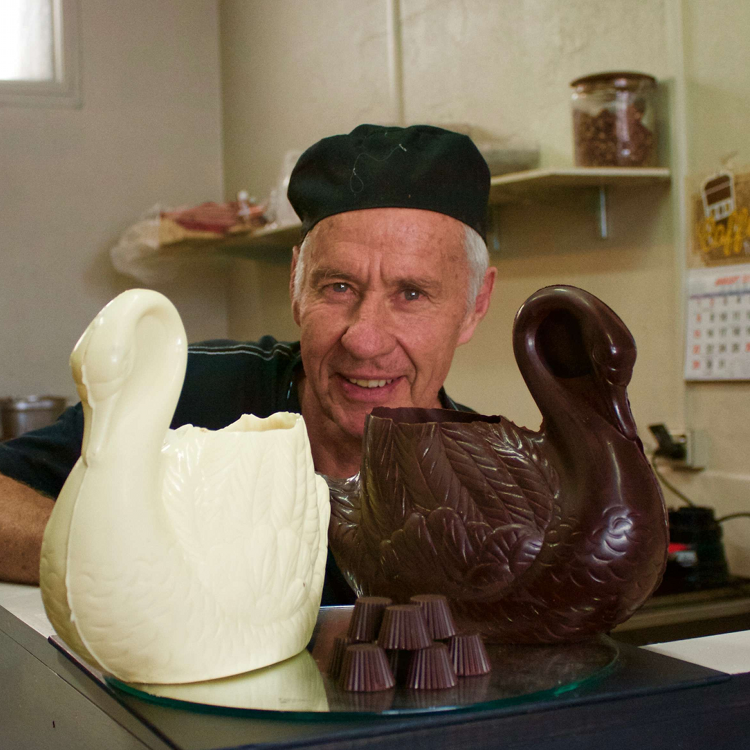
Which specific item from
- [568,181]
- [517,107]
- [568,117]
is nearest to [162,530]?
[568,181]

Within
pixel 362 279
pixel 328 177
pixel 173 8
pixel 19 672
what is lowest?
pixel 19 672

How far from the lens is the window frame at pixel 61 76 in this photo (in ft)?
12.6

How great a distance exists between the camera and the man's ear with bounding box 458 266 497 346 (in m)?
1.31

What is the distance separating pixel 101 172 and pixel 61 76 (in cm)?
44

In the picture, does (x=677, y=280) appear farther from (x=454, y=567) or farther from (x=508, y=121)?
(x=454, y=567)

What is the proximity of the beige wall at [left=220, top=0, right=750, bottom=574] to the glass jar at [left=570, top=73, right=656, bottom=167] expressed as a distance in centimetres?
5

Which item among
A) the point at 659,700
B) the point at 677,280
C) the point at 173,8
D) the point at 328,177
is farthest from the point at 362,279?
the point at 173,8

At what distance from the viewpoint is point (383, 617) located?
462 mm

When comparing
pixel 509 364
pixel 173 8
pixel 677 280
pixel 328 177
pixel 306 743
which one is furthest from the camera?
pixel 173 8

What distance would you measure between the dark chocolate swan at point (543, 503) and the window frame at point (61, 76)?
3.81m

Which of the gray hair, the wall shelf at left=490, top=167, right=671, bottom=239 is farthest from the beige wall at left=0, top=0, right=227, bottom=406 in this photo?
the gray hair

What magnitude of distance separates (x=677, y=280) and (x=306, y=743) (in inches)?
70.3

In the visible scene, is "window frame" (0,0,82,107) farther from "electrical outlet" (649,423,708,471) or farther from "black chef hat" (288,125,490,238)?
"black chef hat" (288,125,490,238)

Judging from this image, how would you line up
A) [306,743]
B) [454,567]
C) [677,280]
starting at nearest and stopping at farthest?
[306,743], [454,567], [677,280]
